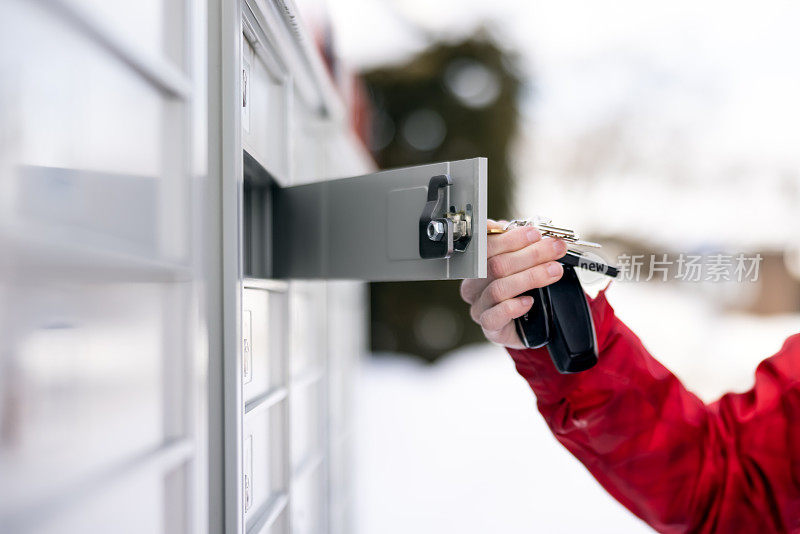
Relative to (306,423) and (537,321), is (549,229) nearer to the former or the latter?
(537,321)

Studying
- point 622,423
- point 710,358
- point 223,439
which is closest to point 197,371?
point 223,439

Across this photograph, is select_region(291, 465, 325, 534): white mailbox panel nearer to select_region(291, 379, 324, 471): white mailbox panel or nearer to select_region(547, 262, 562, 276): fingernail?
select_region(291, 379, 324, 471): white mailbox panel

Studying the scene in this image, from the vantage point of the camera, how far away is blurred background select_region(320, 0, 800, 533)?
538 centimetres

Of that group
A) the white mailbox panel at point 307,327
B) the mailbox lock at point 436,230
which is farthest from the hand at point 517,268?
the white mailbox panel at point 307,327

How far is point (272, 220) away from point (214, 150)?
0.33 meters

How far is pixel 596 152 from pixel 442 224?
591 cm

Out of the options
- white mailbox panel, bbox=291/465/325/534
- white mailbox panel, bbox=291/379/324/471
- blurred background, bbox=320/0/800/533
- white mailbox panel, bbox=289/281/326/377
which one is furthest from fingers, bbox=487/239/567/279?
blurred background, bbox=320/0/800/533

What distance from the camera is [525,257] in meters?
0.94

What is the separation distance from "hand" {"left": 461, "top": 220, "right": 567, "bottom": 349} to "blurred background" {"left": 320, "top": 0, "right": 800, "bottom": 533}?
3.79 m

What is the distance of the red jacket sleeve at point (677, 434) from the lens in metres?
1.18

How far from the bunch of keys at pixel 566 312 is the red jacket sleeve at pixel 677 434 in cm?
14

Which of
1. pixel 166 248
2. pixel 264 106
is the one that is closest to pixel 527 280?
pixel 166 248

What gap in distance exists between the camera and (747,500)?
3.93 feet

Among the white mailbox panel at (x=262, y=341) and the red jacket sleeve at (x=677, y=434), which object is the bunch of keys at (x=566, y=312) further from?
the white mailbox panel at (x=262, y=341)
